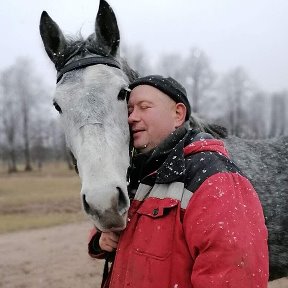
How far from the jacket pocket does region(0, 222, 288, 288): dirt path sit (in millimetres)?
5686

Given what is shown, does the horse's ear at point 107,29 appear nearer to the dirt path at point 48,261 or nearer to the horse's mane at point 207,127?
the horse's mane at point 207,127

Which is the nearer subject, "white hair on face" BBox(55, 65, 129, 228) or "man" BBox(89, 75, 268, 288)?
"man" BBox(89, 75, 268, 288)

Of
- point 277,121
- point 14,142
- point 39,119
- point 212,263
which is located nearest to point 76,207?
point 212,263

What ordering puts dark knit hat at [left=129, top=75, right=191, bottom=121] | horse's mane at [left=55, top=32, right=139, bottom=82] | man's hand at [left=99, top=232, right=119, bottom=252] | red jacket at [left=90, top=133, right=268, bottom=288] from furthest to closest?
horse's mane at [left=55, top=32, right=139, bottom=82], dark knit hat at [left=129, top=75, right=191, bottom=121], man's hand at [left=99, top=232, right=119, bottom=252], red jacket at [left=90, top=133, right=268, bottom=288]

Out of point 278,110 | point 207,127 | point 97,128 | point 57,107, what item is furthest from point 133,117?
point 278,110

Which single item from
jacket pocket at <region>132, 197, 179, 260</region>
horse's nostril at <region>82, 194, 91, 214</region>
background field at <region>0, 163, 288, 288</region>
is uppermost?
horse's nostril at <region>82, 194, 91, 214</region>

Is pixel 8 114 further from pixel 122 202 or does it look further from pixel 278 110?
pixel 122 202

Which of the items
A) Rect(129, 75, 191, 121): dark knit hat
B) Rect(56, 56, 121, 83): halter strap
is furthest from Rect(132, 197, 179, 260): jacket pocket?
Rect(56, 56, 121, 83): halter strap

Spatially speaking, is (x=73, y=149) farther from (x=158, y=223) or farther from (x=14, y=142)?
(x=14, y=142)

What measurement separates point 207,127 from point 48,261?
6321 mm

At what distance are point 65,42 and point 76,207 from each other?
→ 47.5 ft

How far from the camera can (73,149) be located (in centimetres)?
262

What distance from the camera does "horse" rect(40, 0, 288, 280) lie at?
2100mm

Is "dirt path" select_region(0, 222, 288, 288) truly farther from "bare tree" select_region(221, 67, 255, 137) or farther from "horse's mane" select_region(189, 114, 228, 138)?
"bare tree" select_region(221, 67, 255, 137)
